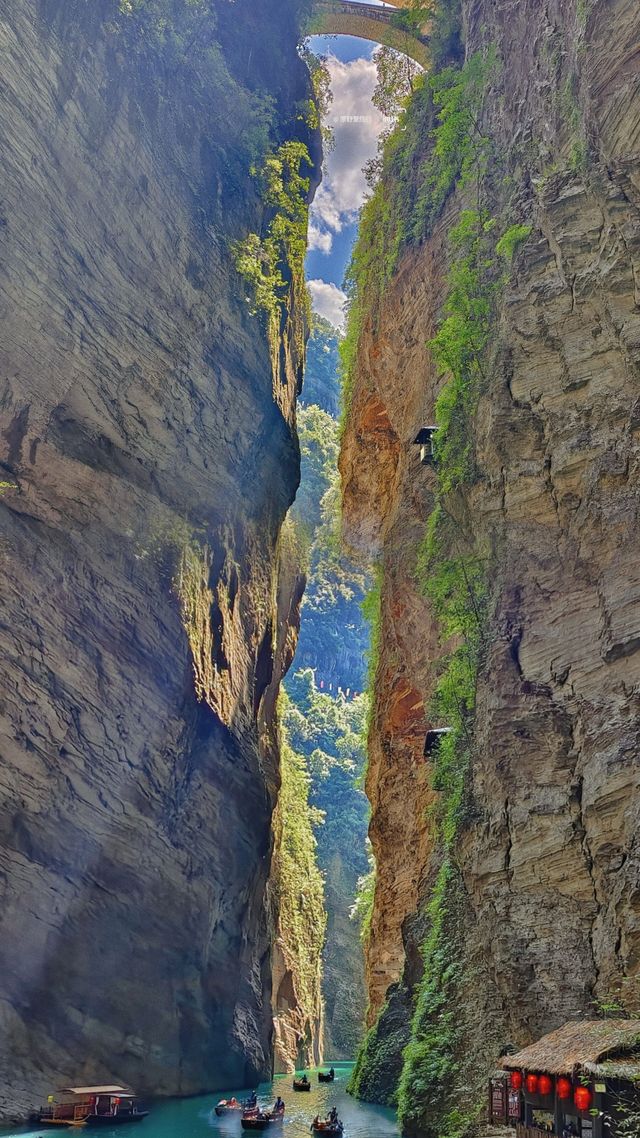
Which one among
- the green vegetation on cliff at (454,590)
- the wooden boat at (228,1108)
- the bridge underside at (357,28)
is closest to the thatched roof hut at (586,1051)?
the green vegetation on cliff at (454,590)

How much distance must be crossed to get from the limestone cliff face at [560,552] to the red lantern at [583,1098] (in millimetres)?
1788

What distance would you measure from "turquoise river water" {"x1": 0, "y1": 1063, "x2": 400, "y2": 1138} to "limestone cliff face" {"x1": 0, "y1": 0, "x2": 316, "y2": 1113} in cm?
81

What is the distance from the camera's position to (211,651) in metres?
24.6

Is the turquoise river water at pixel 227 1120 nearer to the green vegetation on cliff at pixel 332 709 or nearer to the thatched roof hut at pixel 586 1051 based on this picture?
the thatched roof hut at pixel 586 1051

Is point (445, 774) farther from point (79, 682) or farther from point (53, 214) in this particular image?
point (53, 214)

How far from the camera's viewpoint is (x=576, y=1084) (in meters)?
8.84

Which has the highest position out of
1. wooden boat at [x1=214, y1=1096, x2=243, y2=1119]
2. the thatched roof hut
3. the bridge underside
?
the bridge underside

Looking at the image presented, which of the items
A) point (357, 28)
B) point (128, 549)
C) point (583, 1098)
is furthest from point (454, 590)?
point (357, 28)

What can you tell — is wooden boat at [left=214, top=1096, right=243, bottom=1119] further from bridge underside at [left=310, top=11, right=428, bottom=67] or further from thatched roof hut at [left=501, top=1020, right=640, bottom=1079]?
bridge underside at [left=310, top=11, right=428, bottom=67]

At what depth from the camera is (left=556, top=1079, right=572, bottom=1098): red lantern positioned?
9070 millimetres

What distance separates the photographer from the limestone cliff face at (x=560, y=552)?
11.6 meters

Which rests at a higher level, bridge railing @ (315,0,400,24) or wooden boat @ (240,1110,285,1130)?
bridge railing @ (315,0,400,24)

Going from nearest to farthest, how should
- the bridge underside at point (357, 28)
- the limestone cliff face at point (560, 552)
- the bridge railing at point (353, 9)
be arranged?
→ the limestone cliff face at point (560, 552) < the bridge underside at point (357, 28) < the bridge railing at point (353, 9)

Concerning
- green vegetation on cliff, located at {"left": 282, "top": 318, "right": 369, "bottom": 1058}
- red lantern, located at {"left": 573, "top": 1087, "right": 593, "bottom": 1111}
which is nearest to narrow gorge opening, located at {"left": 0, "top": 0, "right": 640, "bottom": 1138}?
red lantern, located at {"left": 573, "top": 1087, "right": 593, "bottom": 1111}
